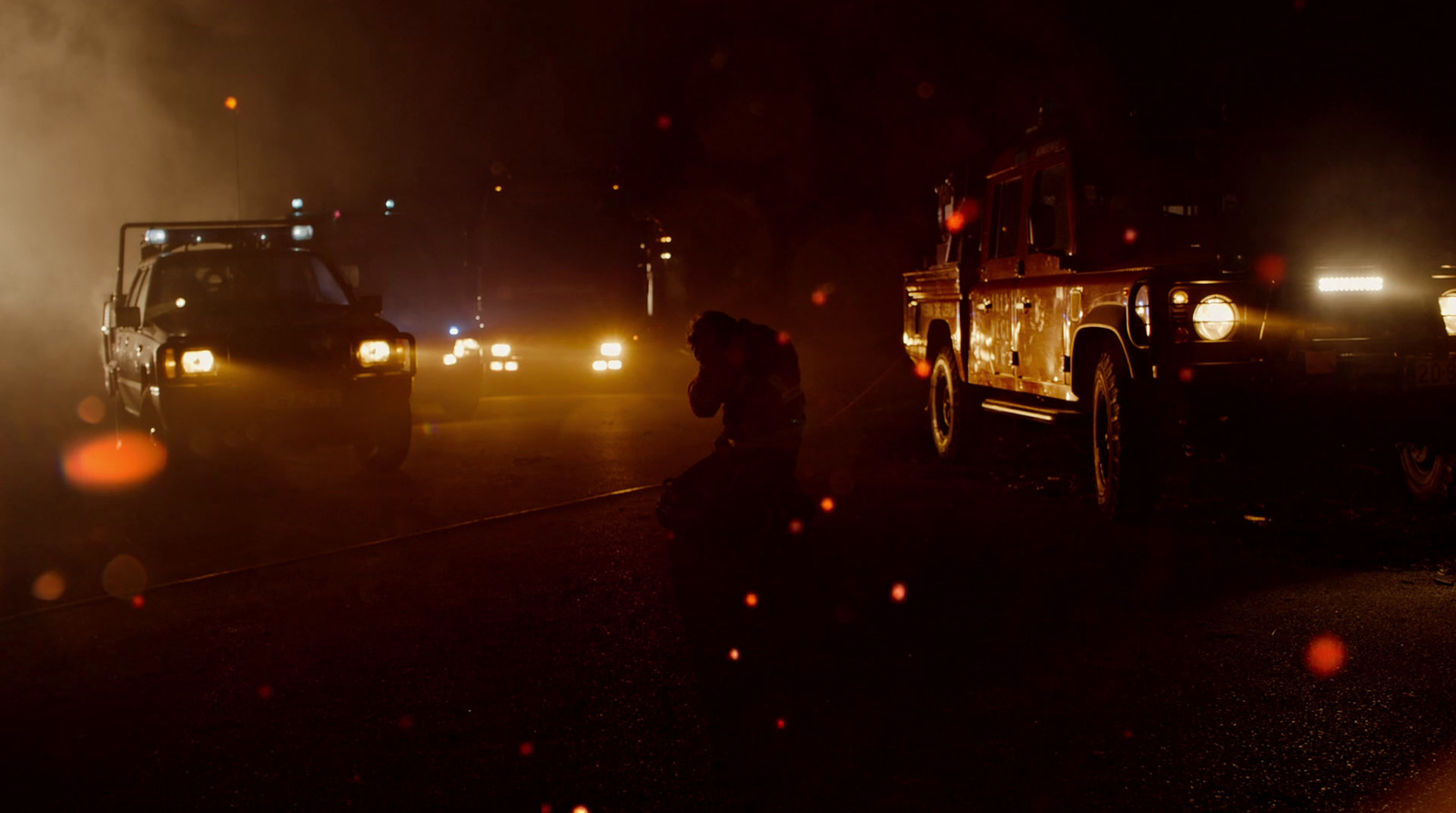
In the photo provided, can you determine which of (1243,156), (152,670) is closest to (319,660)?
(152,670)

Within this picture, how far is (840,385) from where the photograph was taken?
21578 mm

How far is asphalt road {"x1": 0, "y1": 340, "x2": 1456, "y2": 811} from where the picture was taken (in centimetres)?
357

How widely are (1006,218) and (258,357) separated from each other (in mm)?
5922

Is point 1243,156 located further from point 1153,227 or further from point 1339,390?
point 1339,390

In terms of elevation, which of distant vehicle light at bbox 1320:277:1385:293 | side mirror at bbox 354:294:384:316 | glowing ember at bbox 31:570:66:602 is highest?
side mirror at bbox 354:294:384:316

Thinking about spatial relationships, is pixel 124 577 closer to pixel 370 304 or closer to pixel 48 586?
pixel 48 586

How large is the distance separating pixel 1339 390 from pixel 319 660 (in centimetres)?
530

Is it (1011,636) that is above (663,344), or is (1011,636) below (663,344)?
below

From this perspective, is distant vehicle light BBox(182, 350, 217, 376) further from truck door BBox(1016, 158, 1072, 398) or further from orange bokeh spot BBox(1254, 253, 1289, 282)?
orange bokeh spot BBox(1254, 253, 1289, 282)

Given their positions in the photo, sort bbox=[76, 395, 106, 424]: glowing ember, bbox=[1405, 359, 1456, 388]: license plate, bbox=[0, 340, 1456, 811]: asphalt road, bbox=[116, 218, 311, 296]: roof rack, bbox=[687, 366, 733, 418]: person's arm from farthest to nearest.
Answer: bbox=[76, 395, 106, 424]: glowing ember < bbox=[116, 218, 311, 296]: roof rack < bbox=[687, 366, 733, 418]: person's arm < bbox=[1405, 359, 1456, 388]: license plate < bbox=[0, 340, 1456, 811]: asphalt road

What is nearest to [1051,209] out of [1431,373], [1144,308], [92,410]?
[1144,308]

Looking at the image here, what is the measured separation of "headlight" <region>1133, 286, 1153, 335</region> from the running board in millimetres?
1435

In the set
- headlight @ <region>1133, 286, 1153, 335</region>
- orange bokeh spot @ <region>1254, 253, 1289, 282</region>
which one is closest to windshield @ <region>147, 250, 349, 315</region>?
headlight @ <region>1133, 286, 1153, 335</region>

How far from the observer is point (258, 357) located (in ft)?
31.0
